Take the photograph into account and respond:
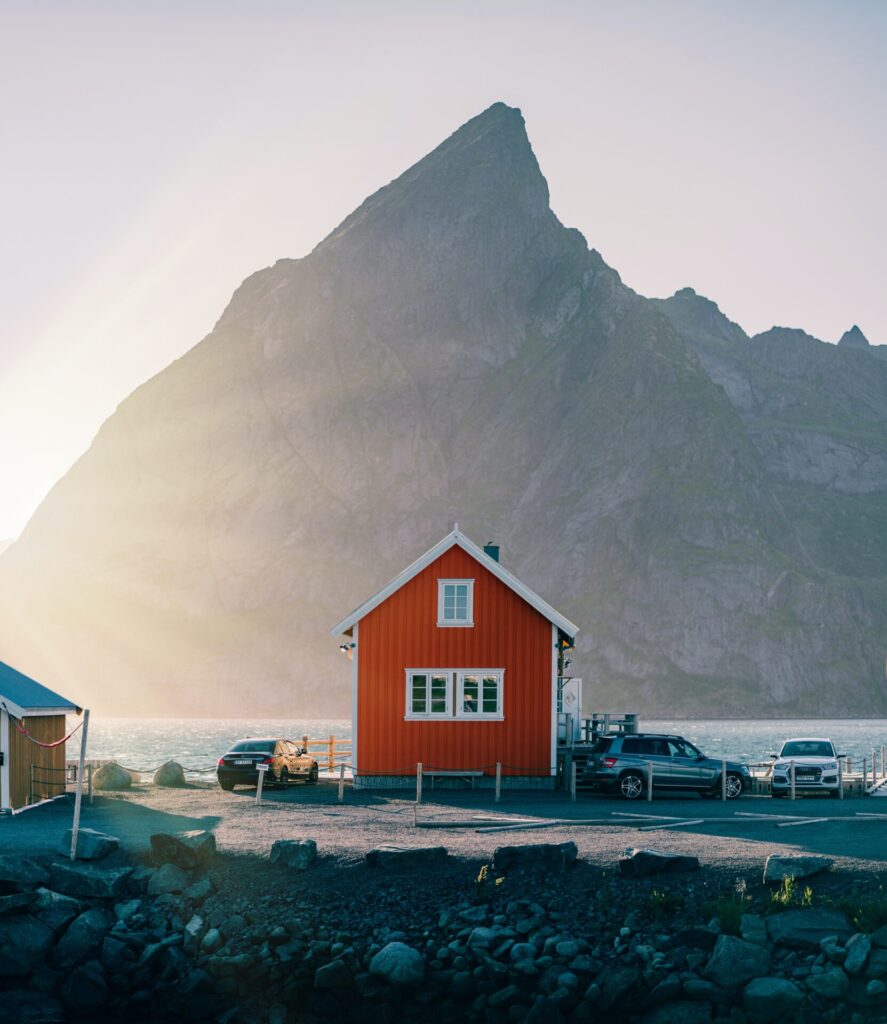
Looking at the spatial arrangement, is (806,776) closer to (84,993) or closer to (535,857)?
(535,857)

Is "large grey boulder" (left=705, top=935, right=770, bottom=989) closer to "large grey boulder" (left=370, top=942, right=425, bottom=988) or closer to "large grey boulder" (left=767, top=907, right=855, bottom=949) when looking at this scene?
"large grey boulder" (left=767, top=907, right=855, bottom=949)

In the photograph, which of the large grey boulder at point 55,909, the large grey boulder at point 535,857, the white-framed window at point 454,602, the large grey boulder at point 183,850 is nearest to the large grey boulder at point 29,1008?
the large grey boulder at point 55,909

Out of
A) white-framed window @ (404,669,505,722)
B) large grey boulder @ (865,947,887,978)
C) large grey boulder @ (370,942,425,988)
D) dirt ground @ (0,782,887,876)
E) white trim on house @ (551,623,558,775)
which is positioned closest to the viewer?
large grey boulder @ (865,947,887,978)

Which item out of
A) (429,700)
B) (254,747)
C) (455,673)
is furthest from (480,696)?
(254,747)

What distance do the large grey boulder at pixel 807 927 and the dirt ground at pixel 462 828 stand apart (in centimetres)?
203

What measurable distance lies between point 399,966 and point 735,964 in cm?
497

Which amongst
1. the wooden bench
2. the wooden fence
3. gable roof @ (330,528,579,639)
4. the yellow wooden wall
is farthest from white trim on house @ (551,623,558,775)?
the yellow wooden wall

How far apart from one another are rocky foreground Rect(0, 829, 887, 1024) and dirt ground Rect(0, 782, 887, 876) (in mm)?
1026

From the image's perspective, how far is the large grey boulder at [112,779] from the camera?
134 ft

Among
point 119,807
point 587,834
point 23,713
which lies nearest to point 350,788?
point 119,807

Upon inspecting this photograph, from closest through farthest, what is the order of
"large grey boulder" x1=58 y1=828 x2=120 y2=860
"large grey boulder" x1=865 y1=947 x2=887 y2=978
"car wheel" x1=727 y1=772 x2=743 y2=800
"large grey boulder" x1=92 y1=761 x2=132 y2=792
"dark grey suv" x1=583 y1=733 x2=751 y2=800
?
"large grey boulder" x1=865 y1=947 x2=887 y2=978
"large grey boulder" x1=58 y1=828 x2=120 y2=860
"dark grey suv" x1=583 y1=733 x2=751 y2=800
"car wheel" x1=727 y1=772 x2=743 y2=800
"large grey boulder" x1=92 y1=761 x2=132 y2=792

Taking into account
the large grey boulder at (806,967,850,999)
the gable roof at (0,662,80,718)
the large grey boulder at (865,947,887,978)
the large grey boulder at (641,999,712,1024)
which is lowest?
the large grey boulder at (641,999,712,1024)

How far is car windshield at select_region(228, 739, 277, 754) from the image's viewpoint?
42188 millimetres

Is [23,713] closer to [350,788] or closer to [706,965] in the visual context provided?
[350,788]
